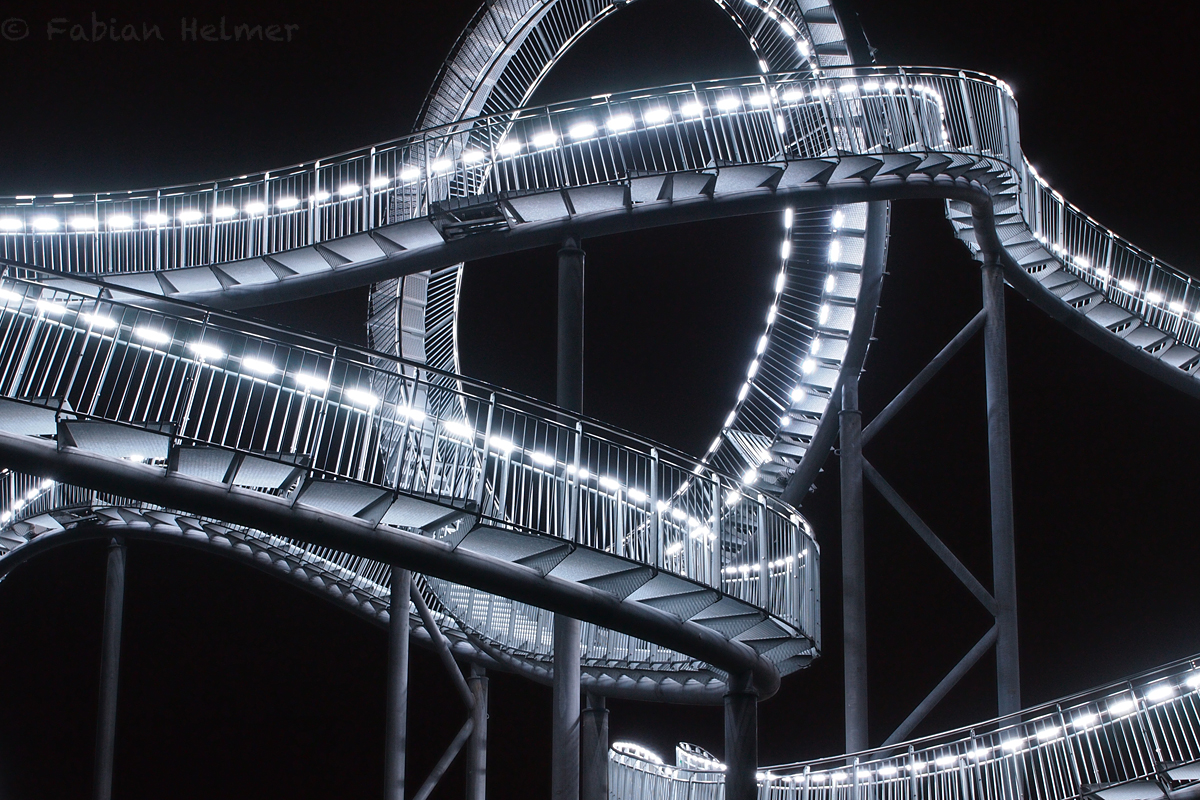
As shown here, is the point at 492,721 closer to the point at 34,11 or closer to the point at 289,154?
the point at 289,154

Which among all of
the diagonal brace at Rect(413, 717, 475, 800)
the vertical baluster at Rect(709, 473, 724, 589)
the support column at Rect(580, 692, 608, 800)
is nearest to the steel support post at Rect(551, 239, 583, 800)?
the vertical baluster at Rect(709, 473, 724, 589)

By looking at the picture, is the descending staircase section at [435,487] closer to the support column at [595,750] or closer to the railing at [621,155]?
the railing at [621,155]

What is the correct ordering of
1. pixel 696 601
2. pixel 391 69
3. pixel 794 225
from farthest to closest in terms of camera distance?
pixel 391 69
pixel 794 225
pixel 696 601

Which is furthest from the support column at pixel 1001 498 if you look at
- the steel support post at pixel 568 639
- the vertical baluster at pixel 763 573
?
the steel support post at pixel 568 639

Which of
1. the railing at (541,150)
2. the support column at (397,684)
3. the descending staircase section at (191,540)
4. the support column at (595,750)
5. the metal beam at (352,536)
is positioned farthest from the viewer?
the descending staircase section at (191,540)

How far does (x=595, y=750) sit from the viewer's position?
1598cm

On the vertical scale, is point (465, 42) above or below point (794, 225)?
above

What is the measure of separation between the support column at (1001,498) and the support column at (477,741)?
24.7ft

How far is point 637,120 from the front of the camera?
14.2 m

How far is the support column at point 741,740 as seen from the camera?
11.0m

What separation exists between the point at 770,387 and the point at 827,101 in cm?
566

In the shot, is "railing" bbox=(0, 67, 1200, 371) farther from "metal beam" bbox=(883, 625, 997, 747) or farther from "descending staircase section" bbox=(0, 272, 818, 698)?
"metal beam" bbox=(883, 625, 997, 747)

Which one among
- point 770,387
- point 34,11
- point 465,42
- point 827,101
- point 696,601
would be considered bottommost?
point 696,601

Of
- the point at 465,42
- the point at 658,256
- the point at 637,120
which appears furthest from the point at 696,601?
the point at 658,256
